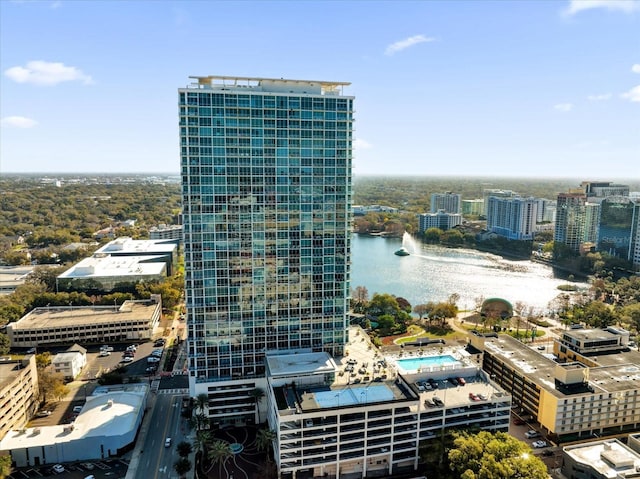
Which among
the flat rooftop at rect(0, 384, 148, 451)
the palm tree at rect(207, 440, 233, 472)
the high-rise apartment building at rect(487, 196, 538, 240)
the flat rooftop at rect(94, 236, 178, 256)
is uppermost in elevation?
the high-rise apartment building at rect(487, 196, 538, 240)

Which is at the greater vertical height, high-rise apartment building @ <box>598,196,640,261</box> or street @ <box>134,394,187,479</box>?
high-rise apartment building @ <box>598,196,640,261</box>

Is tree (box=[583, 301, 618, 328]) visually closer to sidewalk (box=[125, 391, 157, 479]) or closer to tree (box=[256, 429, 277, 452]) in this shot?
tree (box=[256, 429, 277, 452])

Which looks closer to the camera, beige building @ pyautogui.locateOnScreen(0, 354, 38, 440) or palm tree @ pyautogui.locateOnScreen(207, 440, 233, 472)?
palm tree @ pyautogui.locateOnScreen(207, 440, 233, 472)

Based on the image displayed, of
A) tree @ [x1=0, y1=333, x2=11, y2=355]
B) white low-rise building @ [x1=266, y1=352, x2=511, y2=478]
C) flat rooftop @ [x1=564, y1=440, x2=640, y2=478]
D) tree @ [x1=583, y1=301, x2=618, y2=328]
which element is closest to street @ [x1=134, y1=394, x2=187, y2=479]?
white low-rise building @ [x1=266, y1=352, x2=511, y2=478]

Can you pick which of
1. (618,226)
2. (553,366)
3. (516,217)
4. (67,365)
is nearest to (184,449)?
(67,365)

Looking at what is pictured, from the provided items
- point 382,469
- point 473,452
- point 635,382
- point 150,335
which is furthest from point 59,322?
point 635,382

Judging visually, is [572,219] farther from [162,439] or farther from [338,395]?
[162,439]

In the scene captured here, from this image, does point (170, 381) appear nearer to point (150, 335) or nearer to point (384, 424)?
point (150, 335)

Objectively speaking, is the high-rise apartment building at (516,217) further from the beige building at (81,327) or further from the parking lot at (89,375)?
the parking lot at (89,375)
